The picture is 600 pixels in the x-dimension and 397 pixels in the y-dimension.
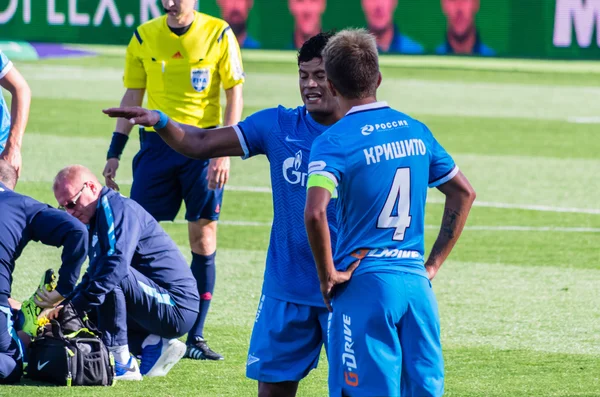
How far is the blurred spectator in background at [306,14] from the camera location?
3139 centimetres

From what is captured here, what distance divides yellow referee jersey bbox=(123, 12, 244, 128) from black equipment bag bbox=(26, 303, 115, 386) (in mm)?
1853

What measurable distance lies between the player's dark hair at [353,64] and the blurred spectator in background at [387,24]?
1071 inches

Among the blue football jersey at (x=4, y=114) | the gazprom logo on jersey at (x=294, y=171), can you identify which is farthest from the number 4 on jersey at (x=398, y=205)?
the blue football jersey at (x=4, y=114)

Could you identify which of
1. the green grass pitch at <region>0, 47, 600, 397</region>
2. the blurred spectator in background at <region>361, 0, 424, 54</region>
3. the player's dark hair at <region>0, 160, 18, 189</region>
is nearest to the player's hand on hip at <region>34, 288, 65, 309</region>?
the green grass pitch at <region>0, 47, 600, 397</region>

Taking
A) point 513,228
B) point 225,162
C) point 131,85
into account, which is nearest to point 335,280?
point 225,162

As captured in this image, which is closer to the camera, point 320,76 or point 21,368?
point 320,76

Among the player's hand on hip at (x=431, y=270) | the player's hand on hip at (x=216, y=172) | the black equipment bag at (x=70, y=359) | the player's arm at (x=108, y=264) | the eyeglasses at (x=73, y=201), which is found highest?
the player's hand on hip at (x=431, y=270)

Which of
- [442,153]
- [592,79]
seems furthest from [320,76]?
[592,79]

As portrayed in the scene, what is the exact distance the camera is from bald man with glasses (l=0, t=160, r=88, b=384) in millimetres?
6020

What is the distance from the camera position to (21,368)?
6.18 m

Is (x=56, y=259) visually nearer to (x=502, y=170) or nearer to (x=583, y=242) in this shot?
(x=583, y=242)

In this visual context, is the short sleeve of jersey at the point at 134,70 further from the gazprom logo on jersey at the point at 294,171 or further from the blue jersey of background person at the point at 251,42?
the blue jersey of background person at the point at 251,42

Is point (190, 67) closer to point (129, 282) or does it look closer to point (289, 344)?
point (129, 282)

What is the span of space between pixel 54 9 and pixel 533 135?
→ 16.8 metres
